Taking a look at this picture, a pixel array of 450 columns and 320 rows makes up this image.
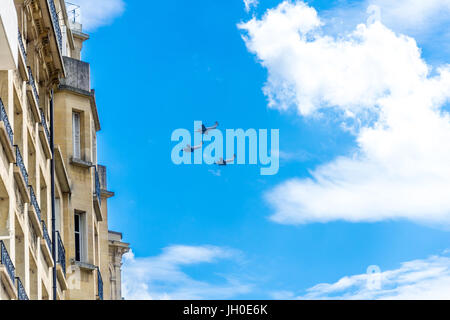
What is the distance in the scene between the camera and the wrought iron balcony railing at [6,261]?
96.2 ft

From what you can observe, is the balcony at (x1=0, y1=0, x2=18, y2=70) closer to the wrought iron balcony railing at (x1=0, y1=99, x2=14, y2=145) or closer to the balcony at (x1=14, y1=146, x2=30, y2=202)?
the wrought iron balcony railing at (x1=0, y1=99, x2=14, y2=145)

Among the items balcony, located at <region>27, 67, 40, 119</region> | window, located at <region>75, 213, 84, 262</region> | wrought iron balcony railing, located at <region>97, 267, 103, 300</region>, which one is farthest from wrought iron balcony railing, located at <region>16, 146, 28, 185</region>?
wrought iron balcony railing, located at <region>97, 267, 103, 300</region>

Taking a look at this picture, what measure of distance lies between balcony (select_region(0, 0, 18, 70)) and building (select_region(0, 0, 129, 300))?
25 millimetres

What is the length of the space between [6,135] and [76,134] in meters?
16.5

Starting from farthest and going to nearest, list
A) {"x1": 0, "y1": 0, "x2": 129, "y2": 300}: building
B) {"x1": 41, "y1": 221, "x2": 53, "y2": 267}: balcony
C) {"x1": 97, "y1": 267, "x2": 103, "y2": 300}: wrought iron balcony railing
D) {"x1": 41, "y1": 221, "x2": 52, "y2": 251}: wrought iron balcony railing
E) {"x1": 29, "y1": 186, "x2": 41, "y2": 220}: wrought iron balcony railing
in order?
{"x1": 97, "y1": 267, "x2": 103, "y2": 300}: wrought iron balcony railing < {"x1": 41, "y1": 221, "x2": 52, "y2": 251}: wrought iron balcony railing < {"x1": 41, "y1": 221, "x2": 53, "y2": 267}: balcony < {"x1": 29, "y1": 186, "x2": 41, "y2": 220}: wrought iron balcony railing < {"x1": 0, "y1": 0, "x2": 129, "y2": 300}: building

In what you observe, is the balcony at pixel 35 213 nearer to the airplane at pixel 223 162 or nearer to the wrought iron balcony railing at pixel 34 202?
the wrought iron balcony railing at pixel 34 202

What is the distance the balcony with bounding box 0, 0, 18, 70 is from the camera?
2797 cm

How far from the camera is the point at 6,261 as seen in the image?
1172 inches

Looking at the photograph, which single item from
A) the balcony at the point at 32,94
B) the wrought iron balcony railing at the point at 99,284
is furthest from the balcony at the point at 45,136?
the wrought iron balcony railing at the point at 99,284

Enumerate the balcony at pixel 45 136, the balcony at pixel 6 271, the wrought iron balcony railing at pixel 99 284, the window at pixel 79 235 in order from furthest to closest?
the wrought iron balcony railing at pixel 99 284 → the window at pixel 79 235 → the balcony at pixel 45 136 → the balcony at pixel 6 271
